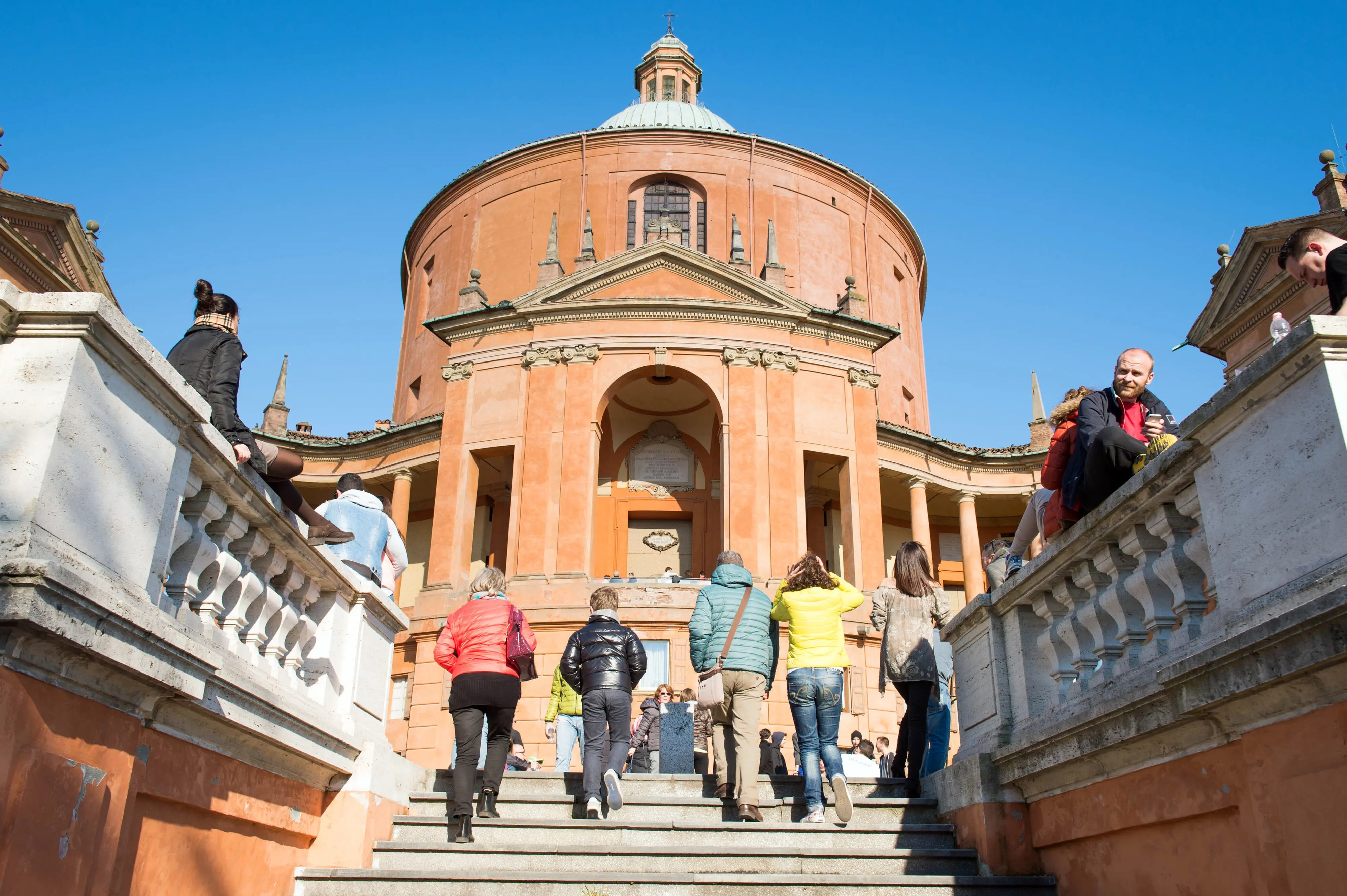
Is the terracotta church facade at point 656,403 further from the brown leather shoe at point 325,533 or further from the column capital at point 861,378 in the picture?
the brown leather shoe at point 325,533

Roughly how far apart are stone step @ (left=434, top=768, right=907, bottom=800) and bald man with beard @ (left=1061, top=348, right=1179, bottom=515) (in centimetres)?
317

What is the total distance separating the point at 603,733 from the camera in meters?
7.86

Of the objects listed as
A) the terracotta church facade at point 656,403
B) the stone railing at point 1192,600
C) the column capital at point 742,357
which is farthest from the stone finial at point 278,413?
the stone railing at point 1192,600

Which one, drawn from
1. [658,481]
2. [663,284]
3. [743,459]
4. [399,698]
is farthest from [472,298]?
[399,698]

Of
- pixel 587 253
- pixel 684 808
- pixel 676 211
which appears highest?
pixel 676 211

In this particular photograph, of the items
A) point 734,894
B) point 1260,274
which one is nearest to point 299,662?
point 734,894

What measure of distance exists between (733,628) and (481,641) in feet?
5.92

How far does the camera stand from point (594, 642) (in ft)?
27.0

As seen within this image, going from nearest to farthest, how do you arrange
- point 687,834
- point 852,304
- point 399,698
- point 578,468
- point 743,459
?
point 687,834
point 578,468
point 743,459
point 399,698
point 852,304

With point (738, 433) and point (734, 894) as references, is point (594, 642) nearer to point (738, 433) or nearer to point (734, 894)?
point (734, 894)

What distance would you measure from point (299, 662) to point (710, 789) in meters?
3.29

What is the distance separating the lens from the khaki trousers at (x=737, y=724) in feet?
24.8

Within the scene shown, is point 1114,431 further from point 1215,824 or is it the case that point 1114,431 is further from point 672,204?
point 672,204

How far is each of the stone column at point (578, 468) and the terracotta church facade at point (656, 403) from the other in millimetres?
46
